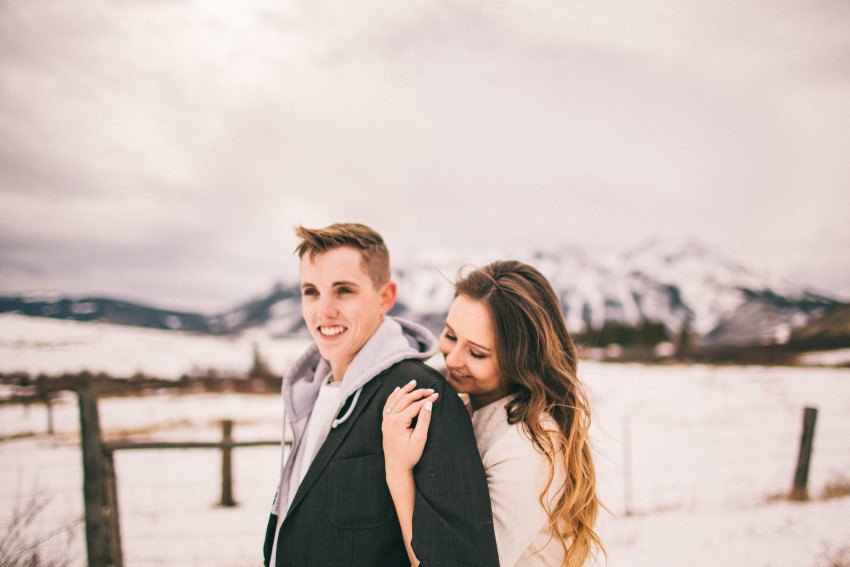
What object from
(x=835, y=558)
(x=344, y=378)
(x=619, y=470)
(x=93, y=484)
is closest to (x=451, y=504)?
(x=344, y=378)

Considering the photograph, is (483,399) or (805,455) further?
(805,455)

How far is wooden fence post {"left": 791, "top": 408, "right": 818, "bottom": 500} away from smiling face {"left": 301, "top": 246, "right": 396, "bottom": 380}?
6376 mm

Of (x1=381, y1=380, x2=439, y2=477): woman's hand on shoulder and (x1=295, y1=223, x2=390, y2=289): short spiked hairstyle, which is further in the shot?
(x1=295, y1=223, x2=390, y2=289): short spiked hairstyle

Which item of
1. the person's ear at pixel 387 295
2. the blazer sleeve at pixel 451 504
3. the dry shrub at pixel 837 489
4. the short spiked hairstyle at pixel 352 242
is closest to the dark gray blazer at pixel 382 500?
the blazer sleeve at pixel 451 504

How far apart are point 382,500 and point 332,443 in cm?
30

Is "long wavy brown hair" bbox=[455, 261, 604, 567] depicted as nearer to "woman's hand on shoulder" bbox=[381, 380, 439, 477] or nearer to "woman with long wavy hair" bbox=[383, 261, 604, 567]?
"woman with long wavy hair" bbox=[383, 261, 604, 567]

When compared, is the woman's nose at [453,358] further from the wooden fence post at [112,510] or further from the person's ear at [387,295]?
the wooden fence post at [112,510]

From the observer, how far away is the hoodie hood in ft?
5.78

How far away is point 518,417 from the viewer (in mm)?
1852

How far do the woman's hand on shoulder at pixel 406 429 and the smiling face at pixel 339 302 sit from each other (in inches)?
17.2

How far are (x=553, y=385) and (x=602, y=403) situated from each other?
15.5 meters

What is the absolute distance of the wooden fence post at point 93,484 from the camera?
126 inches

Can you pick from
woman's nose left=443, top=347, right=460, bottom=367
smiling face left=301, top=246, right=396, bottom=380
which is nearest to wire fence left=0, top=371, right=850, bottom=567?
woman's nose left=443, top=347, right=460, bottom=367

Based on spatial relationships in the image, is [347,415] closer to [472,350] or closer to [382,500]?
[382,500]
